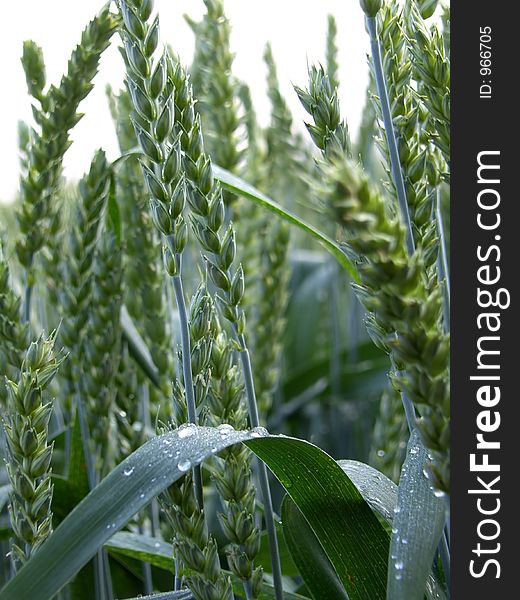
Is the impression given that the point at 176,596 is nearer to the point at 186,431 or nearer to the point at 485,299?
the point at 186,431

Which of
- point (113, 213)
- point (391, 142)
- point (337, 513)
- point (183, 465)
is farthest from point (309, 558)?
point (113, 213)

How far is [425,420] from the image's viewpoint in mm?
379

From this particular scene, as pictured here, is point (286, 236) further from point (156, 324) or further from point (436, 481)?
point (436, 481)

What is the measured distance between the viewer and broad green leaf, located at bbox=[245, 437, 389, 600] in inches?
20.7

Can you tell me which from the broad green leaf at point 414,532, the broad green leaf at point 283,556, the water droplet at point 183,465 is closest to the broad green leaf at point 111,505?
the water droplet at point 183,465

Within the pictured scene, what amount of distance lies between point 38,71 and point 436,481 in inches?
21.7

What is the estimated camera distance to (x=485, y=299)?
1.55ft

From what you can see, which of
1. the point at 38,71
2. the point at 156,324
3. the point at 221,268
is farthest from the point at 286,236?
the point at 221,268

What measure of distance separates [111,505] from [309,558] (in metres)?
0.19

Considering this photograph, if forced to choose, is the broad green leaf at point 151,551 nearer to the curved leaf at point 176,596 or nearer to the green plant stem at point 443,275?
the curved leaf at point 176,596

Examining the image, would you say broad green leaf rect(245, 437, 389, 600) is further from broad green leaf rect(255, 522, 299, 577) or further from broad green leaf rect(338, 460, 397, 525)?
broad green leaf rect(255, 522, 299, 577)

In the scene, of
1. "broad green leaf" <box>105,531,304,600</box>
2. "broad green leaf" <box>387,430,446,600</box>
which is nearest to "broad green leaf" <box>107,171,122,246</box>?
"broad green leaf" <box>105,531,304,600</box>

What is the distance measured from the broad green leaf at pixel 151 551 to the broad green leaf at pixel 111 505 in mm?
158

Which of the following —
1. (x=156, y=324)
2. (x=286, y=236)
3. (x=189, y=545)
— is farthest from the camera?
(x=286, y=236)
